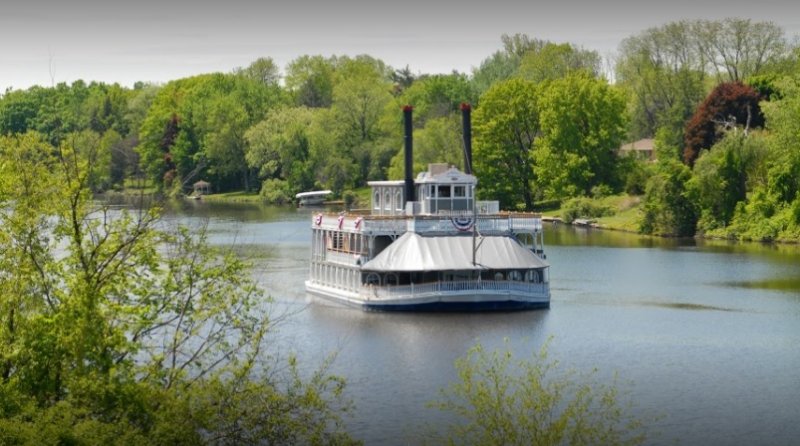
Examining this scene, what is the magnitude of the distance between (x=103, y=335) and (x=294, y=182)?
141 meters

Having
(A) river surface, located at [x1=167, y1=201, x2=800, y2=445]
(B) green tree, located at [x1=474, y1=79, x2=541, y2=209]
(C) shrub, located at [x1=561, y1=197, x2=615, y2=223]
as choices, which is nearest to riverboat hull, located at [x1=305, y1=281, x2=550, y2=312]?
(A) river surface, located at [x1=167, y1=201, x2=800, y2=445]

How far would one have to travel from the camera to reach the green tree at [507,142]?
13850 centimetres

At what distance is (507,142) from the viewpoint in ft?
463

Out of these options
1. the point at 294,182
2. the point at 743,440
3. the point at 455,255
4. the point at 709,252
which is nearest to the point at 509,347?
the point at 455,255

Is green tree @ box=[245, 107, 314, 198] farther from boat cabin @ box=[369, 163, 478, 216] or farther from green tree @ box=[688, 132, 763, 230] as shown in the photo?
boat cabin @ box=[369, 163, 478, 216]

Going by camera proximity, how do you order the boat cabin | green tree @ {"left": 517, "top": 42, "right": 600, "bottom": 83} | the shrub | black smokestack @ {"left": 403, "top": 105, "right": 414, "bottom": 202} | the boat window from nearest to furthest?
the boat window → the boat cabin → black smokestack @ {"left": 403, "top": 105, "right": 414, "bottom": 202} → the shrub → green tree @ {"left": 517, "top": 42, "right": 600, "bottom": 83}

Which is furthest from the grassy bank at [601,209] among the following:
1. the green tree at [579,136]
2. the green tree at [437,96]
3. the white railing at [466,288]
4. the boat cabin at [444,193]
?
the white railing at [466,288]

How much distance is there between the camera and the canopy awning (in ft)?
218

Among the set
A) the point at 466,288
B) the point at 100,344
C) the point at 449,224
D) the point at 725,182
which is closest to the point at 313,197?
the point at 725,182

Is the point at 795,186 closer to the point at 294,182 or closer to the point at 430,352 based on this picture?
the point at 430,352

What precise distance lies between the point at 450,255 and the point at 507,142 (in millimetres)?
75039

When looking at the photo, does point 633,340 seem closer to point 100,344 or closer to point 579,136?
point 100,344

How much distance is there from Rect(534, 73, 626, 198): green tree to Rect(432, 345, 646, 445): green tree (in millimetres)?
80523

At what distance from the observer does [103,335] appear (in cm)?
2919
